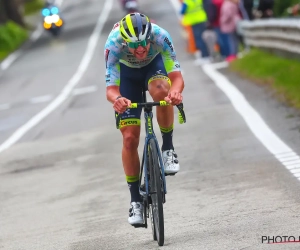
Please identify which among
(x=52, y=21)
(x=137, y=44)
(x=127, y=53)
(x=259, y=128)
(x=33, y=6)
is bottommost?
(x=33, y=6)

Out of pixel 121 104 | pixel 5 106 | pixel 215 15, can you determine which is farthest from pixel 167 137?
pixel 215 15

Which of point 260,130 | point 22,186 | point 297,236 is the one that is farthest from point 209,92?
point 297,236

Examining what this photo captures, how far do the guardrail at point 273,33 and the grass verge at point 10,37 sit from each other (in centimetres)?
1570

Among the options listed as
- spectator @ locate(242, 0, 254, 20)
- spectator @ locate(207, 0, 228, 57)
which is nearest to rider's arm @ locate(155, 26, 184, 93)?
spectator @ locate(207, 0, 228, 57)

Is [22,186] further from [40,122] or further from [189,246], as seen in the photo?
[40,122]

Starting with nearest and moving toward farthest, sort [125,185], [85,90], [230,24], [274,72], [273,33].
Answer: [125,185]
[274,72]
[273,33]
[230,24]
[85,90]

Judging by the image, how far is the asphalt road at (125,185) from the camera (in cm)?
766

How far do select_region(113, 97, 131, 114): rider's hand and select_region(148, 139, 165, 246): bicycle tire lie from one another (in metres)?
0.44

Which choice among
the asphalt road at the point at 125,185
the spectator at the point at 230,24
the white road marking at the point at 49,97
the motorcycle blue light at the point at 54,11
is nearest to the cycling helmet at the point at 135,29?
the asphalt road at the point at 125,185

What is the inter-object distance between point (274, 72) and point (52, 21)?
76.9ft

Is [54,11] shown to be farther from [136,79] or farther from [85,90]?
[136,79]

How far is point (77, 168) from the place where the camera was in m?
12.2

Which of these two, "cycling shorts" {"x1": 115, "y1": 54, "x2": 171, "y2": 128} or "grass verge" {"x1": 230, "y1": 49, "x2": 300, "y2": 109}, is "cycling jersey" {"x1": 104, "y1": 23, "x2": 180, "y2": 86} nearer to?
"cycling shorts" {"x1": 115, "y1": 54, "x2": 171, "y2": 128}

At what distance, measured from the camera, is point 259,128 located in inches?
503
